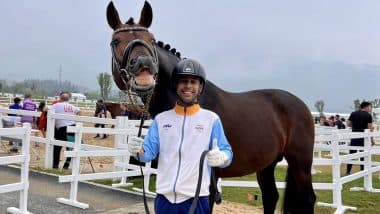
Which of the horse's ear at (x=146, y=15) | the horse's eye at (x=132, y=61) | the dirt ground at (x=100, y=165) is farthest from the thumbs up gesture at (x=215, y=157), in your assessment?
the dirt ground at (x=100, y=165)

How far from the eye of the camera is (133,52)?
2951 millimetres

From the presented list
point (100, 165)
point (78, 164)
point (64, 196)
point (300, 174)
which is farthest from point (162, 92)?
point (100, 165)

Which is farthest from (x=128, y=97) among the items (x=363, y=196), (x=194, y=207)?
(x=363, y=196)

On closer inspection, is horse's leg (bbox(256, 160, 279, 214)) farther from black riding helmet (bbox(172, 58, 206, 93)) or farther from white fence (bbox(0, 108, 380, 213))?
black riding helmet (bbox(172, 58, 206, 93))

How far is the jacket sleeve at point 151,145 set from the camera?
251 centimetres

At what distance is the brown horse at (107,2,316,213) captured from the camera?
3.00 meters

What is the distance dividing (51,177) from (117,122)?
166 centimetres

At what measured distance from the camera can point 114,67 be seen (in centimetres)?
326

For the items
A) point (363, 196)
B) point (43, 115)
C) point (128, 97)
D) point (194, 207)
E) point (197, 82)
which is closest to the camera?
point (194, 207)

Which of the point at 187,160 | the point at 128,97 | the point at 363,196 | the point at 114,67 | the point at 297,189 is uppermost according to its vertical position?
the point at 114,67

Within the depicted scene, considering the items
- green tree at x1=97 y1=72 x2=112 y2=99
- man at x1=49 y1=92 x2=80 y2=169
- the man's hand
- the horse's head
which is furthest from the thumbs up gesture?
green tree at x1=97 y1=72 x2=112 y2=99

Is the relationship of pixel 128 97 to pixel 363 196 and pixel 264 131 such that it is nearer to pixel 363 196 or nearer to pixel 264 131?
pixel 264 131

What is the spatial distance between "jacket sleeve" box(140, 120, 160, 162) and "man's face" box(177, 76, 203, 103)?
0.89 feet

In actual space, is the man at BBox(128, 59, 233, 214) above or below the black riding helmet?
below
